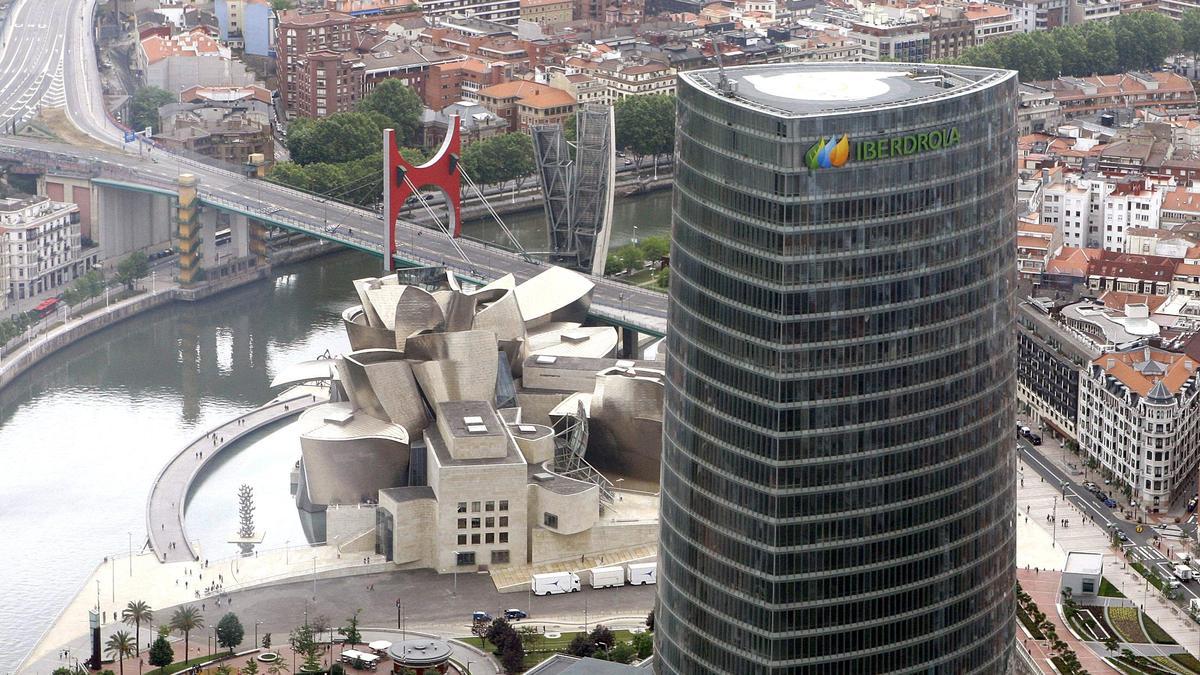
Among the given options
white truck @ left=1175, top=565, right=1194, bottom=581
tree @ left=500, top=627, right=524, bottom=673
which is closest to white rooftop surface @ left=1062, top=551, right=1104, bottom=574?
white truck @ left=1175, top=565, right=1194, bottom=581

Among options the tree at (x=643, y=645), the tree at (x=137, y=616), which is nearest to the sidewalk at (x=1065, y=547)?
the tree at (x=643, y=645)

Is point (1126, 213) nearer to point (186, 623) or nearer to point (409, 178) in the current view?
point (409, 178)

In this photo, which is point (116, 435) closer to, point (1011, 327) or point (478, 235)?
point (478, 235)

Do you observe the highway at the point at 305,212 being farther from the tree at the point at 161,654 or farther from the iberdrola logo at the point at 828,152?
the iberdrola logo at the point at 828,152

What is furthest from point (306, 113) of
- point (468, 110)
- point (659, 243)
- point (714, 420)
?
point (714, 420)

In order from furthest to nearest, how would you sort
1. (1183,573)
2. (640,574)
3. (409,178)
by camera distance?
(409,178)
(640,574)
(1183,573)

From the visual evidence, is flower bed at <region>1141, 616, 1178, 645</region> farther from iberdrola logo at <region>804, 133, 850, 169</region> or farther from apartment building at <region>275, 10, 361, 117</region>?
apartment building at <region>275, 10, 361, 117</region>

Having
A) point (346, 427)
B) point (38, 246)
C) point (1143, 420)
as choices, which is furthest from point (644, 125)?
point (1143, 420)
